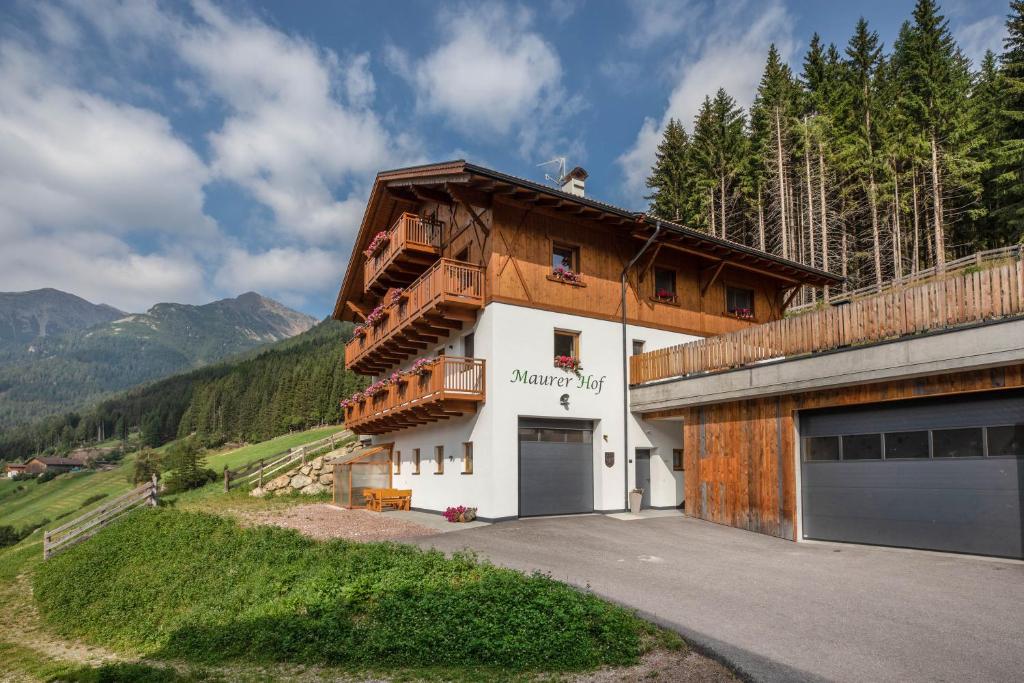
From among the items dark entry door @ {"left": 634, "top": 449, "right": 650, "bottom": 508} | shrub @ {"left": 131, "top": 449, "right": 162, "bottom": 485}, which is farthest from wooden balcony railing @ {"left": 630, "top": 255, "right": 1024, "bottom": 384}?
shrub @ {"left": 131, "top": 449, "right": 162, "bottom": 485}

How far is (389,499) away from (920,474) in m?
16.9

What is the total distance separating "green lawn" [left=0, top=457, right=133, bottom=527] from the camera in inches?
2918

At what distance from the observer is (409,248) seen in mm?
22766

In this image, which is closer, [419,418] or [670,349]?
[670,349]

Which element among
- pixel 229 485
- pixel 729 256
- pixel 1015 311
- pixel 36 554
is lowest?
pixel 36 554

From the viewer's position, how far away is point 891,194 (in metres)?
39.3

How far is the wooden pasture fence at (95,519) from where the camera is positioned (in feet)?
75.6

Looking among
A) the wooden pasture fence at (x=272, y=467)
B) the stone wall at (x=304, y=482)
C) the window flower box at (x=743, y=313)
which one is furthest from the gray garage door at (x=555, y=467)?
the wooden pasture fence at (x=272, y=467)

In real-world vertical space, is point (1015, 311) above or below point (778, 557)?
above

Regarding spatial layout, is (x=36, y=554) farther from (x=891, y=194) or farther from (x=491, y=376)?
(x=891, y=194)

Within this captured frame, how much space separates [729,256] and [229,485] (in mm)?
26719

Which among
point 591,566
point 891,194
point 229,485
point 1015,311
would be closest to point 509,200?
point 591,566

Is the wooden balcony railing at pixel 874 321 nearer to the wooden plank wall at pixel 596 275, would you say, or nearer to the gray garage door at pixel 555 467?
the wooden plank wall at pixel 596 275

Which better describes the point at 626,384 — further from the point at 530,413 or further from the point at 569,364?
the point at 530,413
